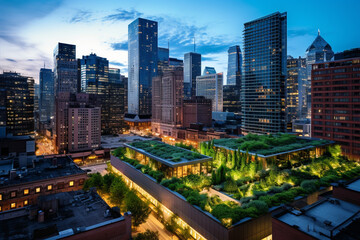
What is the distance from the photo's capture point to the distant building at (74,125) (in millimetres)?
114875

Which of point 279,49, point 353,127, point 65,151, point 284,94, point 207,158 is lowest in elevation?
point 65,151

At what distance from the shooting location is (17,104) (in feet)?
534

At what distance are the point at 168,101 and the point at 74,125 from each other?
78330 mm

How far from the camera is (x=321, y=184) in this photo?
45531 millimetres

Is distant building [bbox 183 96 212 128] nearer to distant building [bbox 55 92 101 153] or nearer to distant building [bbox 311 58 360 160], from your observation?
distant building [bbox 55 92 101 153]

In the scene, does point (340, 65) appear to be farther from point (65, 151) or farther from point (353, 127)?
point (65, 151)

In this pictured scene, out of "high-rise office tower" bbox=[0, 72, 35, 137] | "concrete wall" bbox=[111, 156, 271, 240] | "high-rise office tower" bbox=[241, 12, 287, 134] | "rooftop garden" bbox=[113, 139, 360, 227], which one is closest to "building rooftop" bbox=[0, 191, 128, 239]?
"concrete wall" bbox=[111, 156, 271, 240]

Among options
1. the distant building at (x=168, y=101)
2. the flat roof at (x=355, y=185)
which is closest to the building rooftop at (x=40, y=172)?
the flat roof at (x=355, y=185)

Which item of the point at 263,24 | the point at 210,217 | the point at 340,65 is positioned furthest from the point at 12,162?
the point at 263,24

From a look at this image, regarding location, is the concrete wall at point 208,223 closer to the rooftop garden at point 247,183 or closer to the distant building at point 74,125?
the rooftop garden at point 247,183

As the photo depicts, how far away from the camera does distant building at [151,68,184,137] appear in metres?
167

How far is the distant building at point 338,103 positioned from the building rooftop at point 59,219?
96.8 meters

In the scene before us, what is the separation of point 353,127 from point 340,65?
87.2 ft

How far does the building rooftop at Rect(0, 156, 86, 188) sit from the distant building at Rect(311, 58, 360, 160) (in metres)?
99.6
